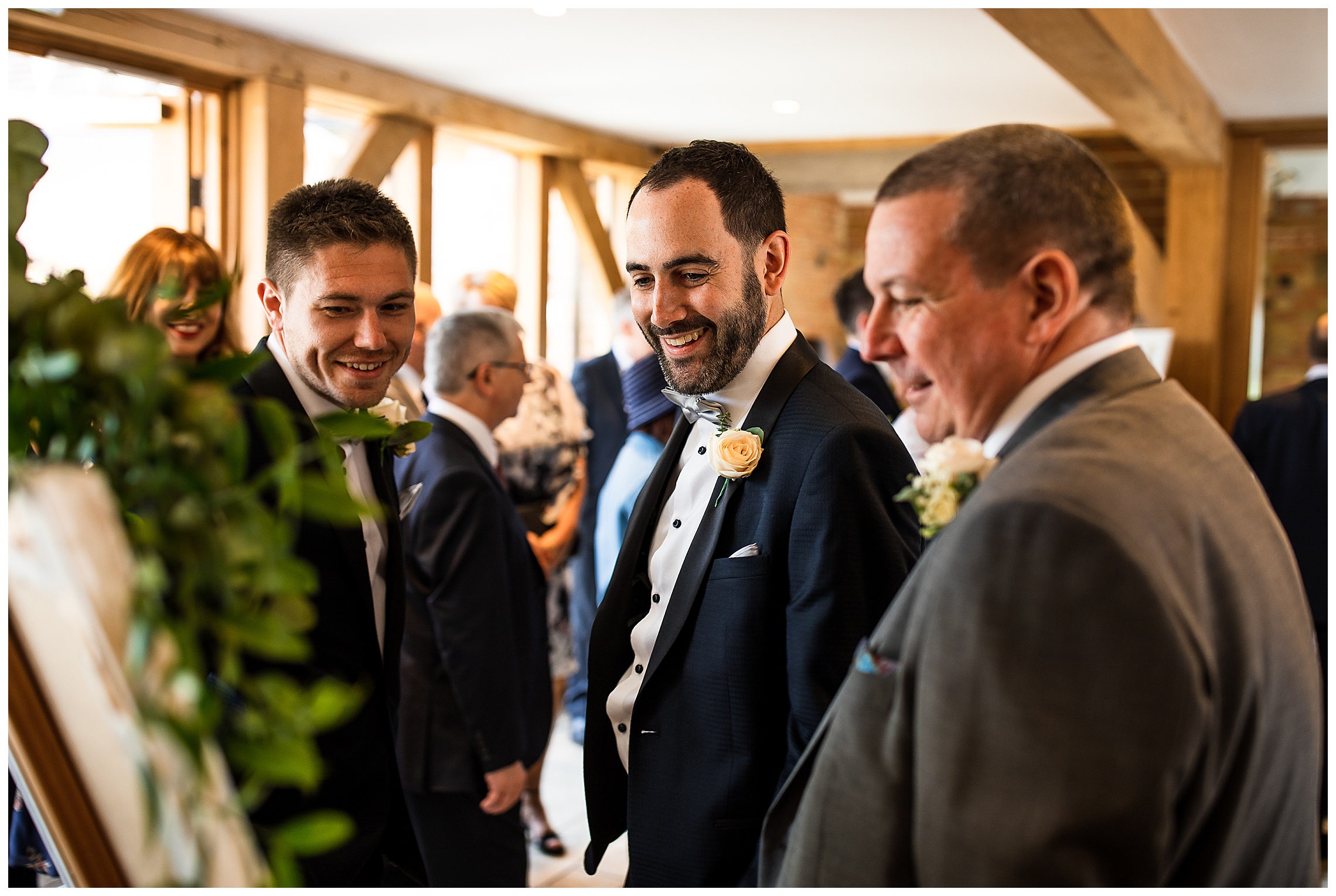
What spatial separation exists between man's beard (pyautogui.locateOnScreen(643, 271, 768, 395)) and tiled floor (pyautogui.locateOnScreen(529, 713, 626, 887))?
183 cm

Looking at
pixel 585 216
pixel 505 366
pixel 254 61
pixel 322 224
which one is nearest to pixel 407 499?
pixel 322 224

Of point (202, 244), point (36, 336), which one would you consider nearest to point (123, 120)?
point (202, 244)

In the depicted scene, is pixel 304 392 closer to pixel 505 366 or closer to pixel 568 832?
pixel 505 366

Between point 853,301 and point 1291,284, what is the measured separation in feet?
24.3

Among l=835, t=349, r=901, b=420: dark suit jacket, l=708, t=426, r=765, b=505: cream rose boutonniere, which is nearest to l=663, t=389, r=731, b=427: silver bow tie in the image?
l=708, t=426, r=765, b=505: cream rose boutonniere

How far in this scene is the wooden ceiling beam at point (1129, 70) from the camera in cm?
361

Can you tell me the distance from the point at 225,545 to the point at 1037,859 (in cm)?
73

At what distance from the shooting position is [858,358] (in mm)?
3723

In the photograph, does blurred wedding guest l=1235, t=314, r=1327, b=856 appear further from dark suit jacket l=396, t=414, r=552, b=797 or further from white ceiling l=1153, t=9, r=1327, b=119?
dark suit jacket l=396, t=414, r=552, b=797

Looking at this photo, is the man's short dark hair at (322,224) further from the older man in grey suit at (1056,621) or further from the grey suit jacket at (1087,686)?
the grey suit jacket at (1087,686)

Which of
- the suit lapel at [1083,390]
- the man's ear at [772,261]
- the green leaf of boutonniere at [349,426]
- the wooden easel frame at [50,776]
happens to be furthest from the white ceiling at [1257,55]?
the wooden easel frame at [50,776]

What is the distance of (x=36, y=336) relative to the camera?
806mm

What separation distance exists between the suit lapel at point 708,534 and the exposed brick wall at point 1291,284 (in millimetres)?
9310

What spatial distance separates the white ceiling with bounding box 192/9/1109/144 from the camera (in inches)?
191
